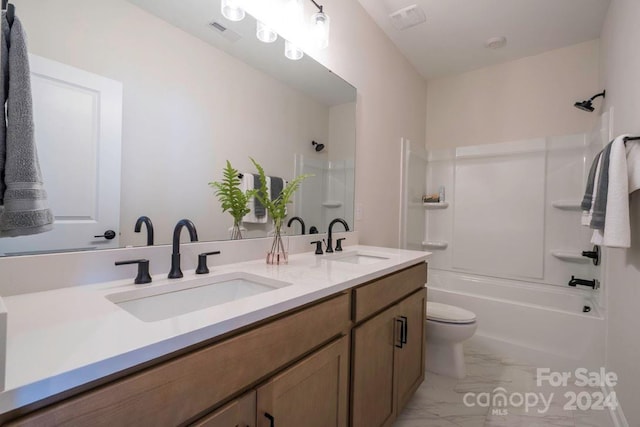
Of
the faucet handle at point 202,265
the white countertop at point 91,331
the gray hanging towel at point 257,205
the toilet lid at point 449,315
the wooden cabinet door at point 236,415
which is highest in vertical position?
the gray hanging towel at point 257,205

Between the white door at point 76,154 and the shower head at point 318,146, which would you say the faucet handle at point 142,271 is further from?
the shower head at point 318,146

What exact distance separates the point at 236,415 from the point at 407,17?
258 cm

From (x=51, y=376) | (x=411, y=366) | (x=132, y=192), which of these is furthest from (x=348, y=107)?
(x=51, y=376)

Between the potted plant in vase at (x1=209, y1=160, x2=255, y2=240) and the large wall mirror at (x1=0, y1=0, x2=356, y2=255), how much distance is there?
3 centimetres

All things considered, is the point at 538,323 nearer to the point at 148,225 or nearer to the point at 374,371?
the point at 374,371

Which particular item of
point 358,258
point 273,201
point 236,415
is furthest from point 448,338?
point 236,415

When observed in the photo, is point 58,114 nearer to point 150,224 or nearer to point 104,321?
point 150,224

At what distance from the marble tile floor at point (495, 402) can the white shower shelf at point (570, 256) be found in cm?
100

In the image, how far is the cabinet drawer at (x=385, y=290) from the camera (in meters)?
1.13

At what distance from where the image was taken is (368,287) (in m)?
1.18

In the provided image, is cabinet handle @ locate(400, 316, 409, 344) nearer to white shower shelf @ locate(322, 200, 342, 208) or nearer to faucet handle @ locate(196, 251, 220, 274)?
white shower shelf @ locate(322, 200, 342, 208)

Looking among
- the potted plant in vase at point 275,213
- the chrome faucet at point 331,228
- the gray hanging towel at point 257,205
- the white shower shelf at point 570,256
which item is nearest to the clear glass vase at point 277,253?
the potted plant in vase at point 275,213

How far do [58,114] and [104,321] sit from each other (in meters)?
0.64

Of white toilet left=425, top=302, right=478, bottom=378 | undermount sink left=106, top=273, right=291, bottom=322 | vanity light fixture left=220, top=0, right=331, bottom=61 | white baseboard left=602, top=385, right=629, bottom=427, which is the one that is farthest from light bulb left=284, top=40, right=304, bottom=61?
white baseboard left=602, top=385, right=629, bottom=427
